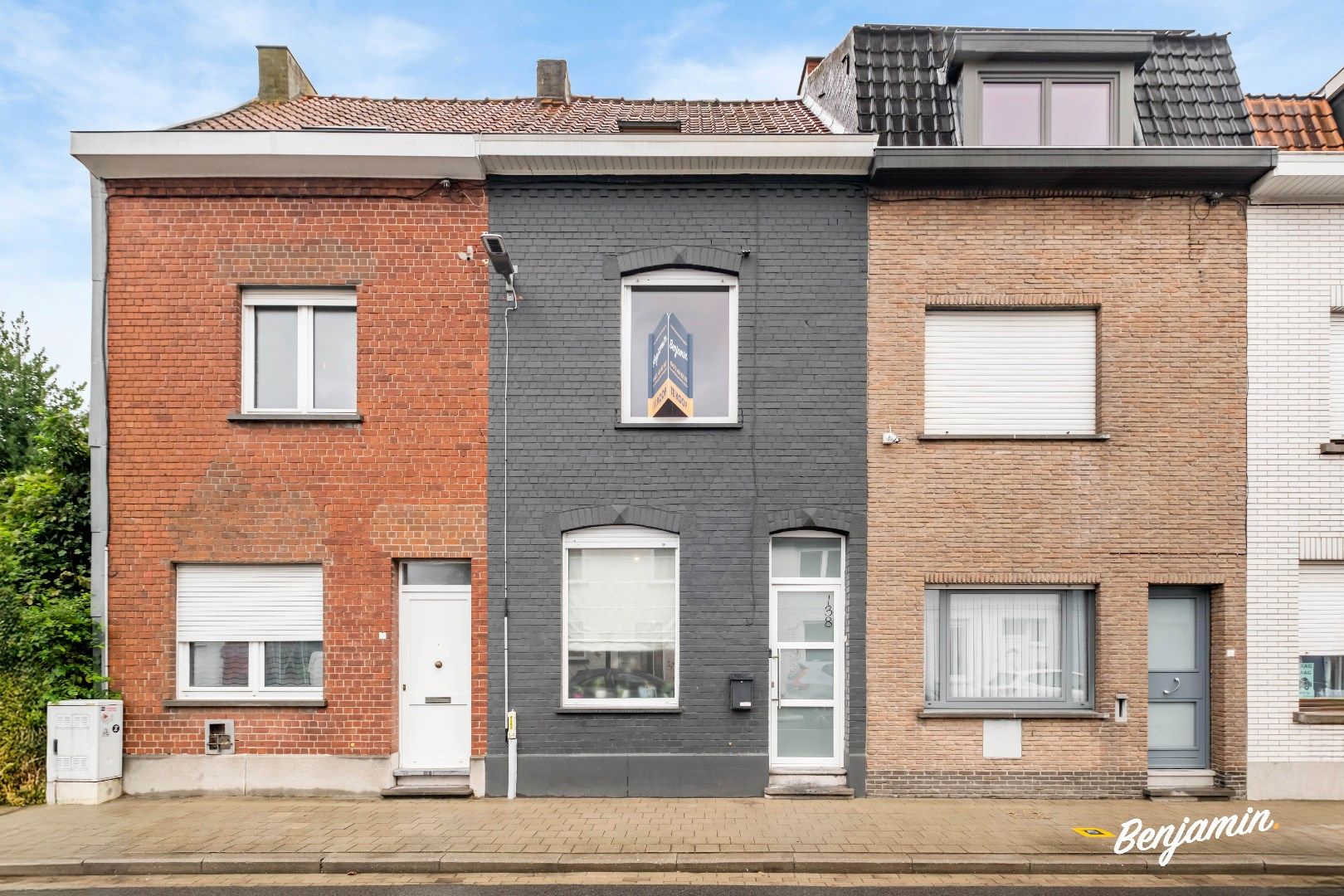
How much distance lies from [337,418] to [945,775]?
7737 mm

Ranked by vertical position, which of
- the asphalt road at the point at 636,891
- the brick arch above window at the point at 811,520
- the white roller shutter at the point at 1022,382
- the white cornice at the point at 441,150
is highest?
the white cornice at the point at 441,150

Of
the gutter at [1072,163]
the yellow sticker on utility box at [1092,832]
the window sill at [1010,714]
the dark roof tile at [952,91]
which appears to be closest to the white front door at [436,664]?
the window sill at [1010,714]

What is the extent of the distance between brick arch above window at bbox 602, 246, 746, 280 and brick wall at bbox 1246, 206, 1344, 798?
5869mm

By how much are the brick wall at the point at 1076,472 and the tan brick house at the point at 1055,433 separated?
26 millimetres

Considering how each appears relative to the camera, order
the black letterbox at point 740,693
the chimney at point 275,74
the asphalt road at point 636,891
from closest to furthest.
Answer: the asphalt road at point 636,891
the black letterbox at point 740,693
the chimney at point 275,74

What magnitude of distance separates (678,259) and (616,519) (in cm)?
299

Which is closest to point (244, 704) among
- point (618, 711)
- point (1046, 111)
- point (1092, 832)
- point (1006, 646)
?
point (618, 711)

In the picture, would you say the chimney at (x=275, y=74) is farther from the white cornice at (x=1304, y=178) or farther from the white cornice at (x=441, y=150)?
the white cornice at (x=1304, y=178)

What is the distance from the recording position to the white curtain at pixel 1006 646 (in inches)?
348

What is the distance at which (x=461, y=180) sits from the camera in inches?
350

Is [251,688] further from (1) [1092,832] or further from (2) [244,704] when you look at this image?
(1) [1092,832]

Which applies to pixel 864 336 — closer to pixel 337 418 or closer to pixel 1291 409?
pixel 1291 409

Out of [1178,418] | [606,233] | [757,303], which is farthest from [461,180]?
[1178,418]
